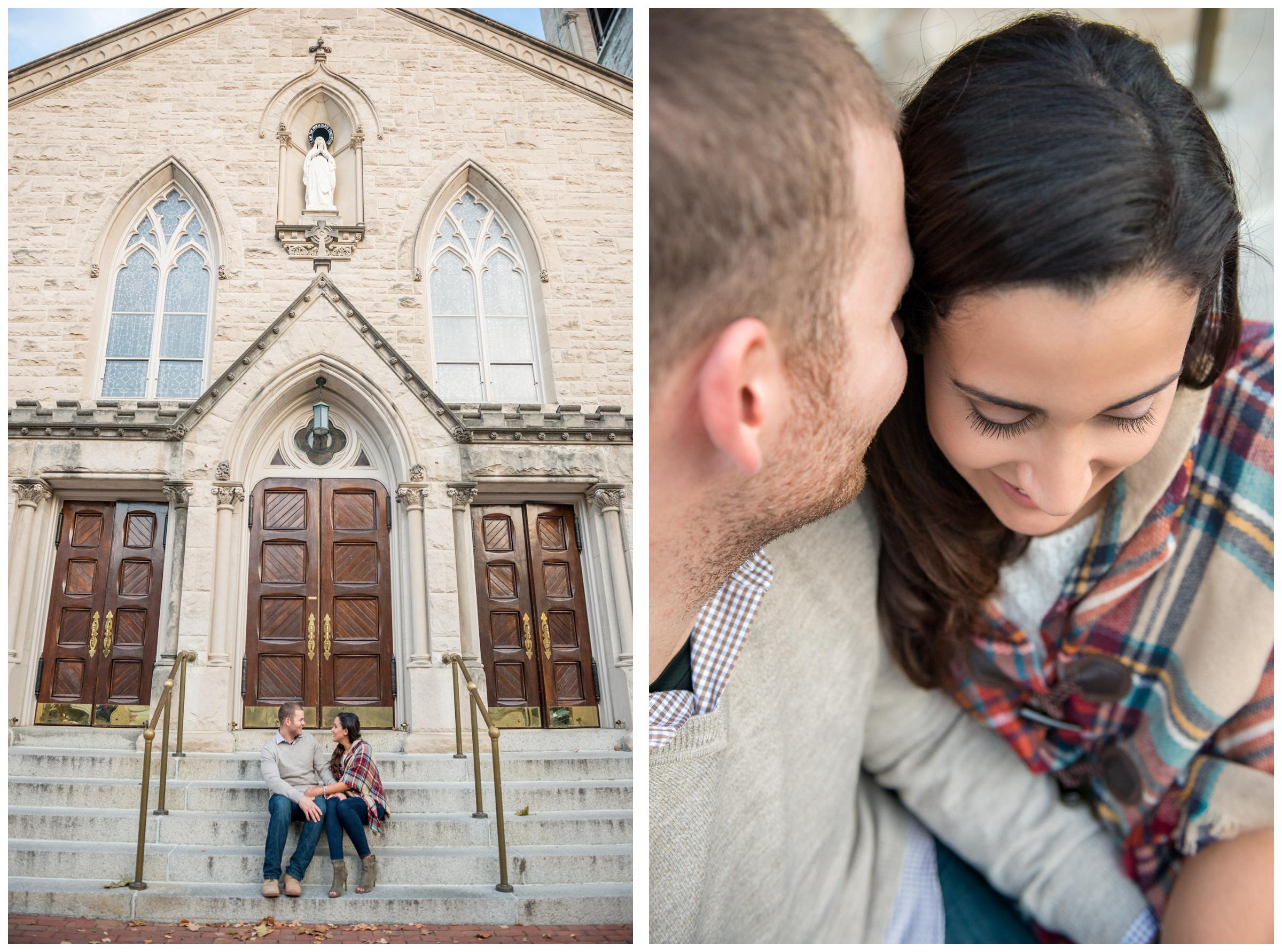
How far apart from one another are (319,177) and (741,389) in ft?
16.9

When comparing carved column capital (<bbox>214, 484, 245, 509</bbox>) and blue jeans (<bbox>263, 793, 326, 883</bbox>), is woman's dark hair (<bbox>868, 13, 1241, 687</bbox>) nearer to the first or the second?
blue jeans (<bbox>263, 793, 326, 883</bbox>)

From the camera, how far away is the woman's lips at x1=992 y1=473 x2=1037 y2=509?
5.12 ft

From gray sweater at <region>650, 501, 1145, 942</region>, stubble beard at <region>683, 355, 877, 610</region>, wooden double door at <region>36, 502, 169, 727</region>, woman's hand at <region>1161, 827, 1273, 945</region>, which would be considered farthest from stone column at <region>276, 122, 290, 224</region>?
woman's hand at <region>1161, 827, 1273, 945</region>

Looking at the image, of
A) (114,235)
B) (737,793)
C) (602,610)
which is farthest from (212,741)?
(737,793)

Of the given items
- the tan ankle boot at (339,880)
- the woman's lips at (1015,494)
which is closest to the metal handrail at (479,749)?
the tan ankle boot at (339,880)

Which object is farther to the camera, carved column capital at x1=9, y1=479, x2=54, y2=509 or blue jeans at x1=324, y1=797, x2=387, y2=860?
carved column capital at x1=9, y1=479, x2=54, y2=509

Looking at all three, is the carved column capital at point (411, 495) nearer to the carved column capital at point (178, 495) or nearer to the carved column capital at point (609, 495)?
the carved column capital at point (609, 495)

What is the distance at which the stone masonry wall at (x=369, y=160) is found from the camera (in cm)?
500

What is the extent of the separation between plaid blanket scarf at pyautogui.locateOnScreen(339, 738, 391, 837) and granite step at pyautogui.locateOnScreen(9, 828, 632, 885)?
15 cm

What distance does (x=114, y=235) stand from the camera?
5207 mm

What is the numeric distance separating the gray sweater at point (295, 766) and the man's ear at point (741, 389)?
3.35 metres

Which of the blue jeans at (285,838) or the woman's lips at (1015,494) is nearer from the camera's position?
the woman's lips at (1015,494)

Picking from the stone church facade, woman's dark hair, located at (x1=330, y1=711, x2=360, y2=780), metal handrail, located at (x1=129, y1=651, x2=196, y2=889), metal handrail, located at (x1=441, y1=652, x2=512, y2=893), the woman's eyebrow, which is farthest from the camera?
the stone church facade

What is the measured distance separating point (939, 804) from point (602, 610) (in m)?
3.41
